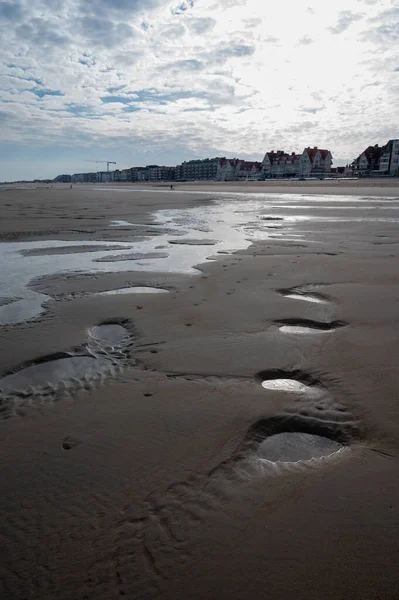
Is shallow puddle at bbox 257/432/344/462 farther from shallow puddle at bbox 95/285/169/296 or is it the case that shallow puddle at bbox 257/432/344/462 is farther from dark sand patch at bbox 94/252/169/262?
dark sand patch at bbox 94/252/169/262

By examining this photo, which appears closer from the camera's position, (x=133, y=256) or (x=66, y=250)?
(x=133, y=256)

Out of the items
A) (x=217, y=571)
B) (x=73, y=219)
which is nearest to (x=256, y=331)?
(x=217, y=571)

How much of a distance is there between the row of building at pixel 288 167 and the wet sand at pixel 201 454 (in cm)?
9861

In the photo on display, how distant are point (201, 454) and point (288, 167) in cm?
12990

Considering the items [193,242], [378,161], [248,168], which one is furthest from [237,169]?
[193,242]

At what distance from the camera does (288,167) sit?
122688mm

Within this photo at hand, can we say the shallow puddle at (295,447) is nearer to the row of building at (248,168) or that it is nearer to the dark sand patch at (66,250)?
the dark sand patch at (66,250)

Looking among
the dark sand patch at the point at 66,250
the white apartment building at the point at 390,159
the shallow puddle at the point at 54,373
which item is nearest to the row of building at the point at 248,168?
the white apartment building at the point at 390,159

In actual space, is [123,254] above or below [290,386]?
above

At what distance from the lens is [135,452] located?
2.30 metres

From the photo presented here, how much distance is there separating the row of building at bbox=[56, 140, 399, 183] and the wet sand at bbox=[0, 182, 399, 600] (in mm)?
98613

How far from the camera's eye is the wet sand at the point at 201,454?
157 centimetres

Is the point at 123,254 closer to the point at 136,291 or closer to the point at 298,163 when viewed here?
the point at 136,291

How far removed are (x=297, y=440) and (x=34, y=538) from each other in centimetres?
146
